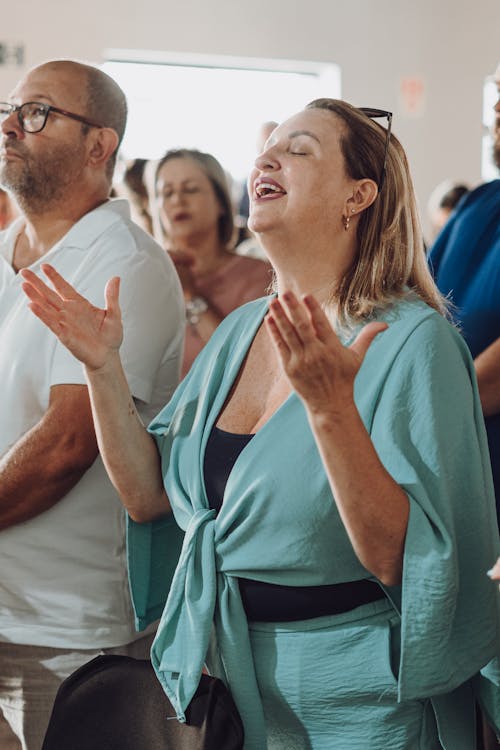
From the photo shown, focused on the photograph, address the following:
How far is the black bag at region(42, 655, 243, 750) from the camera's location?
1.38 metres

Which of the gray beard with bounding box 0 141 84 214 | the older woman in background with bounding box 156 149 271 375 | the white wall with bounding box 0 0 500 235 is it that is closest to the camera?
the gray beard with bounding box 0 141 84 214

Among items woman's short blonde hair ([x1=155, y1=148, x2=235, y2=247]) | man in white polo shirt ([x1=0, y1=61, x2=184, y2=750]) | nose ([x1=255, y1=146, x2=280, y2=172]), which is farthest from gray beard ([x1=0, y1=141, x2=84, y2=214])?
woman's short blonde hair ([x1=155, y1=148, x2=235, y2=247])

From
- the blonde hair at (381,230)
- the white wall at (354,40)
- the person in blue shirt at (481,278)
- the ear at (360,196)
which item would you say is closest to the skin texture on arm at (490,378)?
the person in blue shirt at (481,278)

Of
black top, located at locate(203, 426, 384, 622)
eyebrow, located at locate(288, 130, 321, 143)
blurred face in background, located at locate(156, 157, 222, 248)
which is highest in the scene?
eyebrow, located at locate(288, 130, 321, 143)

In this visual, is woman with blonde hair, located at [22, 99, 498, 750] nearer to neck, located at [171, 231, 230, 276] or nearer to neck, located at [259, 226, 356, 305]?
neck, located at [259, 226, 356, 305]

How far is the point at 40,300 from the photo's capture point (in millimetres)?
1540

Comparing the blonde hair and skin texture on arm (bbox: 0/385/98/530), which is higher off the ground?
the blonde hair

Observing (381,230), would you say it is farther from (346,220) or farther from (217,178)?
(217,178)

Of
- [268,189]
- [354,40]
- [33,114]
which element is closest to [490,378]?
[268,189]

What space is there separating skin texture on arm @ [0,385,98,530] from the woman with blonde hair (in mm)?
173

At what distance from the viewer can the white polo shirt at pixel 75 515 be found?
1787mm

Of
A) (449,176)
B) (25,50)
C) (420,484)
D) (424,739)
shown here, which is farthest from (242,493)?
(449,176)

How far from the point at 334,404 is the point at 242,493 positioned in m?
0.27

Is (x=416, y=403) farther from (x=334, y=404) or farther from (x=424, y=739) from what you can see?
(x=424, y=739)
